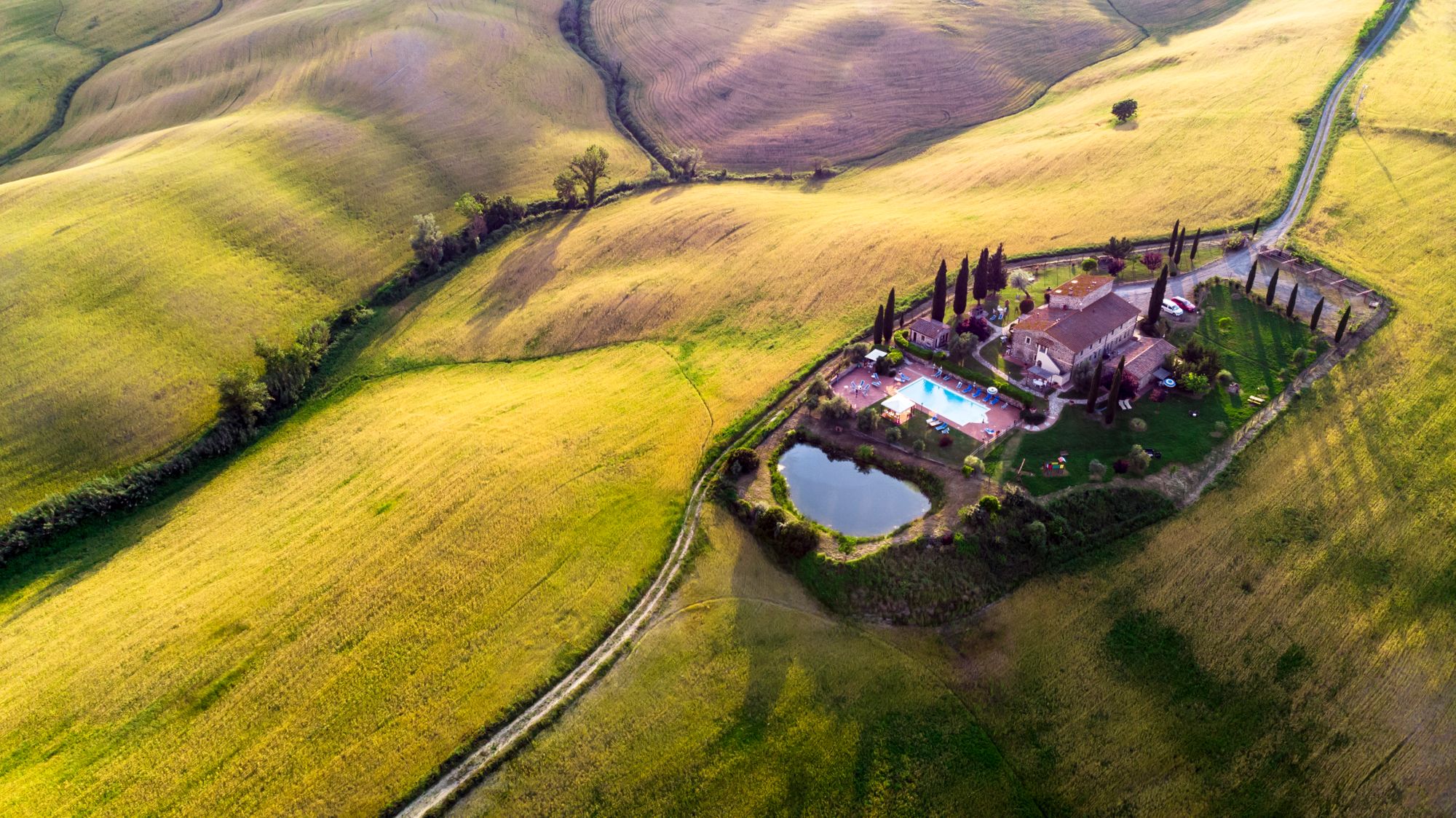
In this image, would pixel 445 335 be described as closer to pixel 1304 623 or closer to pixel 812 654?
pixel 812 654

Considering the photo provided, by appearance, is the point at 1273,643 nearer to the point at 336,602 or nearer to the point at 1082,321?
the point at 1082,321

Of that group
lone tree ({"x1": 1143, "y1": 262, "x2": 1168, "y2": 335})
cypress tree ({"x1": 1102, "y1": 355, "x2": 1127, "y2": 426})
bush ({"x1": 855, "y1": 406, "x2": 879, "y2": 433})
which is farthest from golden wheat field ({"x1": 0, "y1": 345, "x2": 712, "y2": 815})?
lone tree ({"x1": 1143, "y1": 262, "x2": 1168, "y2": 335})

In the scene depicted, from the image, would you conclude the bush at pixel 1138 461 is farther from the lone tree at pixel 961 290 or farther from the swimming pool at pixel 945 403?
the lone tree at pixel 961 290

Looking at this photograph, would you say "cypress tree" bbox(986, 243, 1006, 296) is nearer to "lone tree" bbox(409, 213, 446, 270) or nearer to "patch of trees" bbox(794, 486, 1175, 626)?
"patch of trees" bbox(794, 486, 1175, 626)

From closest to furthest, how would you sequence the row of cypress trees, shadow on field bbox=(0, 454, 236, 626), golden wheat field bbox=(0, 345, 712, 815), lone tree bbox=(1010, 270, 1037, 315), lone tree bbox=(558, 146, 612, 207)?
golden wheat field bbox=(0, 345, 712, 815) → shadow on field bbox=(0, 454, 236, 626) → the row of cypress trees → lone tree bbox=(1010, 270, 1037, 315) → lone tree bbox=(558, 146, 612, 207)

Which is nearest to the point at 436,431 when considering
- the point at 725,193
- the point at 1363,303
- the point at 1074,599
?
the point at 1074,599

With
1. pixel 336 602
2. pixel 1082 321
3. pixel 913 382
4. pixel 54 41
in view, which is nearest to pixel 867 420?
pixel 913 382
